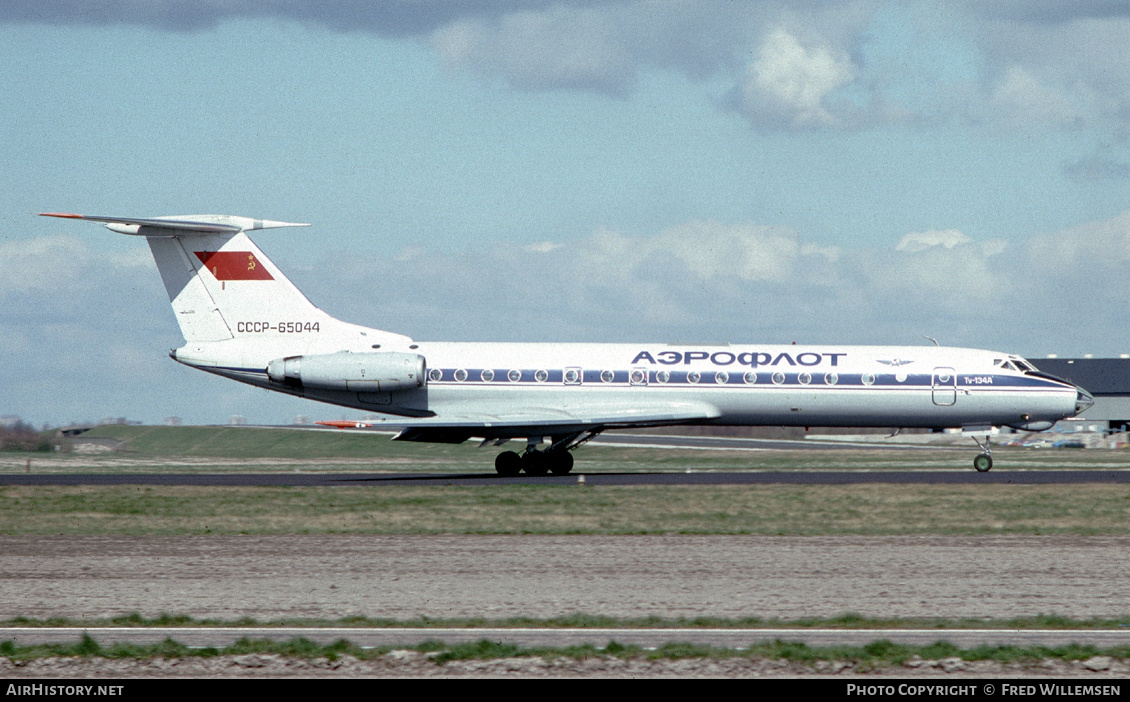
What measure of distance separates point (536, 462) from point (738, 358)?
654 cm

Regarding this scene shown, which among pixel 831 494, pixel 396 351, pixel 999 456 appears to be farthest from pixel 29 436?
pixel 999 456

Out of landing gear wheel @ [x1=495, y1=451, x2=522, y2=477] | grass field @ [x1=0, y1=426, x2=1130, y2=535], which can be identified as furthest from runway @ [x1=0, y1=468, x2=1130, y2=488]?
grass field @ [x1=0, y1=426, x2=1130, y2=535]

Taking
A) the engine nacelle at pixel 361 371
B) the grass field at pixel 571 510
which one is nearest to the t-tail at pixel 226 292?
the engine nacelle at pixel 361 371

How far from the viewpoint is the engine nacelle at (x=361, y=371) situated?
34656mm

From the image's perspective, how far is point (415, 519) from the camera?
23219mm

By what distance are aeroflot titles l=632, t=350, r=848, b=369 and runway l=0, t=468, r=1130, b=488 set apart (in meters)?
3.22

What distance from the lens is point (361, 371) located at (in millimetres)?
34750

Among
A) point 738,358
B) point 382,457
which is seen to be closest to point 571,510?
point 738,358

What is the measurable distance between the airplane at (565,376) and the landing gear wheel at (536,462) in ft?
0.14

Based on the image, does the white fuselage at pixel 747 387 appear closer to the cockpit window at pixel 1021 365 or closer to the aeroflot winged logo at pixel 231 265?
the cockpit window at pixel 1021 365

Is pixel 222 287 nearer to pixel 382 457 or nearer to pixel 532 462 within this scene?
pixel 532 462

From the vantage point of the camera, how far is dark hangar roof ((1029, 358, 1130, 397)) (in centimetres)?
9356
